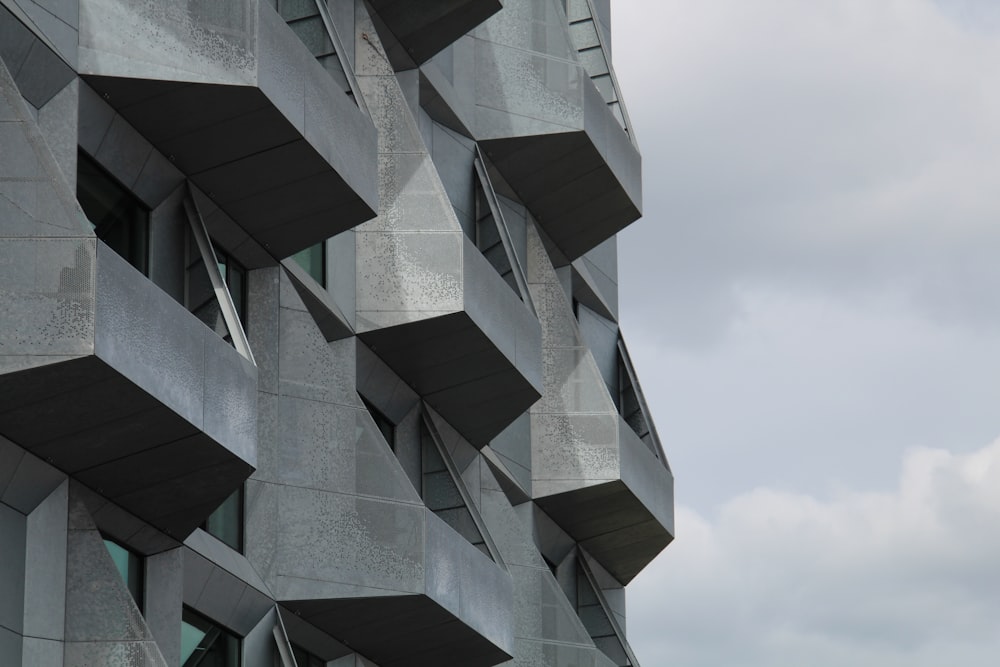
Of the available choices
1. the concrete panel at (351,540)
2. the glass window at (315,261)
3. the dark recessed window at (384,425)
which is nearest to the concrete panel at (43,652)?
the concrete panel at (351,540)

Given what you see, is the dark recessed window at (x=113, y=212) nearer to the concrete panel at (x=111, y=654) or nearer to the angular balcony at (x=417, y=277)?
the concrete panel at (x=111, y=654)

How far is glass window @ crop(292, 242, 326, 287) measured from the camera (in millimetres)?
29391

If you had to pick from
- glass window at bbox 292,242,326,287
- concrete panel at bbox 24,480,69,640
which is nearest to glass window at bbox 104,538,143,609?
concrete panel at bbox 24,480,69,640

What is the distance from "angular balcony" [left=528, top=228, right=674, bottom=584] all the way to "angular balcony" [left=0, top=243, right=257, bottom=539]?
1767cm

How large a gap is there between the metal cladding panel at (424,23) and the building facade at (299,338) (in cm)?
5

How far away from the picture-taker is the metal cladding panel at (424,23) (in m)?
33.5

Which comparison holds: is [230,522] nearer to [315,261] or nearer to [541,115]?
[315,261]

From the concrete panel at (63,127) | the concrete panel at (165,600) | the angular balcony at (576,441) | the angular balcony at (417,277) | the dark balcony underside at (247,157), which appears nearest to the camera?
the concrete panel at (63,127)

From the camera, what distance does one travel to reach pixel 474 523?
33.0m

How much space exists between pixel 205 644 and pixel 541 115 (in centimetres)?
1695

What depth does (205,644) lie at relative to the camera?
82.4ft

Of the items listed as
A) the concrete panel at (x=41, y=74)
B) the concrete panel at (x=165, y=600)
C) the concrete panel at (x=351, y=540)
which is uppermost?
the concrete panel at (x=41, y=74)

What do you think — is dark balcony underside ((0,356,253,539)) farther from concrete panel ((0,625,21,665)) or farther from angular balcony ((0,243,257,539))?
concrete panel ((0,625,21,665))

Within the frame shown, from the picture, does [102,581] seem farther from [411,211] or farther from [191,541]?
[411,211]
